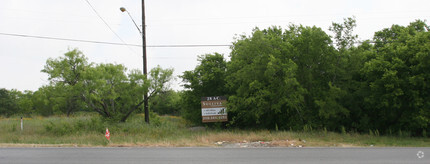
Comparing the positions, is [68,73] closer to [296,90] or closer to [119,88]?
[119,88]

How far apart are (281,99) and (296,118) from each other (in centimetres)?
258

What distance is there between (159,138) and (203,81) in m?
8.48

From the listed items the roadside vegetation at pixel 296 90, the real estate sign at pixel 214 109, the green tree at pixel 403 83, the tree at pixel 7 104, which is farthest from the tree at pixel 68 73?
the tree at pixel 7 104

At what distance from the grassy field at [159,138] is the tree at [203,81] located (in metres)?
5.29

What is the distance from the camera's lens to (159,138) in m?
15.5

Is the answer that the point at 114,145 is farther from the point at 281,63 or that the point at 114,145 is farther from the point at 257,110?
the point at 281,63

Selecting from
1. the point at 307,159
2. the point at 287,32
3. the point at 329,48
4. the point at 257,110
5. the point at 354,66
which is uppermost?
the point at 287,32

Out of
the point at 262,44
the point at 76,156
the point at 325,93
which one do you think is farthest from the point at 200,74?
the point at 76,156

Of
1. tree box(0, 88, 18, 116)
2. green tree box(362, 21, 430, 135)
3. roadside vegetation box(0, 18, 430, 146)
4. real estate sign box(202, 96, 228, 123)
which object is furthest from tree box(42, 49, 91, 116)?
tree box(0, 88, 18, 116)

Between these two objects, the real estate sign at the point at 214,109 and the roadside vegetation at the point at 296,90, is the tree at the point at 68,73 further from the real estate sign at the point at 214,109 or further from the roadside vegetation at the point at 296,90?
the real estate sign at the point at 214,109

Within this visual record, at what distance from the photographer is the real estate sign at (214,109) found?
1911 cm

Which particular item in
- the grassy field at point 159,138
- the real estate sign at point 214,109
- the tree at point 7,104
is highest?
the tree at point 7,104

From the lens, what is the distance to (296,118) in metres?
18.3

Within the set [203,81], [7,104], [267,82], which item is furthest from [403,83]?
[7,104]
